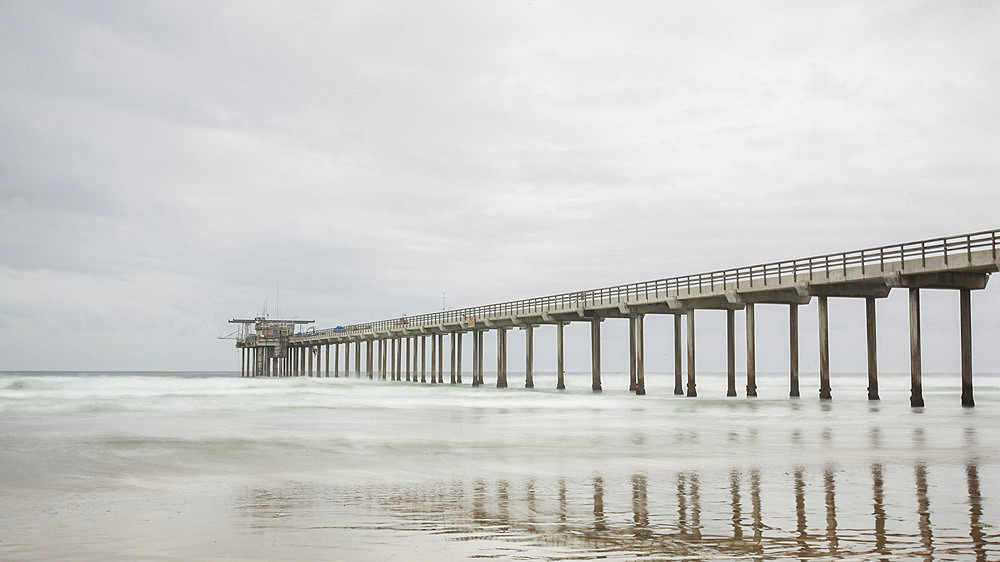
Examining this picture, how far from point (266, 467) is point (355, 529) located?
19.4 feet

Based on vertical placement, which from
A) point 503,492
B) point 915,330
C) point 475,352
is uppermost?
point 915,330

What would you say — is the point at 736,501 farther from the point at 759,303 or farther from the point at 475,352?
the point at 475,352

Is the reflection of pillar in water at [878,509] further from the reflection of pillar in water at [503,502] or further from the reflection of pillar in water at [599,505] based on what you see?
the reflection of pillar in water at [503,502]

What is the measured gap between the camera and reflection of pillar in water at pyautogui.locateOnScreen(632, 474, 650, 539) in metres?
7.17

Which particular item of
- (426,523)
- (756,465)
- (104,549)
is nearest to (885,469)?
(756,465)

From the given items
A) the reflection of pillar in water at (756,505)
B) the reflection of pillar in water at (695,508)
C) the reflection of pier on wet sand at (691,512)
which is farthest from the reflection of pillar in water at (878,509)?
the reflection of pillar in water at (695,508)

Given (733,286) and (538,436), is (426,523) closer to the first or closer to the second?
(538,436)

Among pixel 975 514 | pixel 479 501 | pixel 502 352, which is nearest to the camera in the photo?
pixel 975 514

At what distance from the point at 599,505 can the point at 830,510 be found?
6.94ft

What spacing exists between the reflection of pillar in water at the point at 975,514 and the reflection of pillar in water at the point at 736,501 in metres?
1.65

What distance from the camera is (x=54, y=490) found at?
33.9ft

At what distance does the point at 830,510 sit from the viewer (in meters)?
8.16

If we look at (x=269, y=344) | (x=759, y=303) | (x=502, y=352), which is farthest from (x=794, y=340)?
(x=269, y=344)

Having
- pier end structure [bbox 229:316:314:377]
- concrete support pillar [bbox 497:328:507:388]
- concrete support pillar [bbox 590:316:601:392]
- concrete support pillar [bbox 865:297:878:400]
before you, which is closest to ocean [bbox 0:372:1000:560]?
concrete support pillar [bbox 865:297:878:400]
